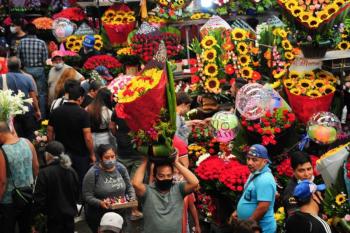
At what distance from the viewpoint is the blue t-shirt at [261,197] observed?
6.80 meters

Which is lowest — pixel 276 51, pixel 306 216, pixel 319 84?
pixel 306 216

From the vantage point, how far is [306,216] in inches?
238

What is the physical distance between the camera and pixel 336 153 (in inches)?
286

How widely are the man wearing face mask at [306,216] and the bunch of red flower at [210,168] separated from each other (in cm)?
222

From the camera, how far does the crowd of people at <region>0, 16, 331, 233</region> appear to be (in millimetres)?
6379

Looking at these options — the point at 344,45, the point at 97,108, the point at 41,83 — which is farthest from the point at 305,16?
the point at 41,83

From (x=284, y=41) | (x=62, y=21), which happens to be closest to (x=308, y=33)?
(x=284, y=41)

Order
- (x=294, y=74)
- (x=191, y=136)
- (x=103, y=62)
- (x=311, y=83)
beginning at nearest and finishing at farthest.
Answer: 1. (x=311, y=83)
2. (x=294, y=74)
3. (x=191, y=136)
4. (x=103, y=62)

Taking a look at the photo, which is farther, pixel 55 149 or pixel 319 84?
pixel 319 84

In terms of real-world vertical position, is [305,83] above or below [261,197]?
above

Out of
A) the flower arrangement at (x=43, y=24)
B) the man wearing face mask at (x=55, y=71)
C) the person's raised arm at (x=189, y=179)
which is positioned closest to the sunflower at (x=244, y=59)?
the man wearing face mask at (x=55, y=71)

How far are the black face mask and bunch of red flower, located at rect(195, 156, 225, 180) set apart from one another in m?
2.04

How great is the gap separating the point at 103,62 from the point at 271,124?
5.51 meters

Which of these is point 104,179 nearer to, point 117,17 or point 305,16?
point 305,16
